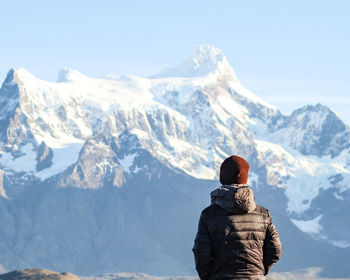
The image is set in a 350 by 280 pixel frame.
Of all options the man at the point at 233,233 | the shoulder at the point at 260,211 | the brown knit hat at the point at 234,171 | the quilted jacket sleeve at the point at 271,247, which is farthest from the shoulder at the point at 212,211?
the quilted jacket sleeve at the point at 271,247

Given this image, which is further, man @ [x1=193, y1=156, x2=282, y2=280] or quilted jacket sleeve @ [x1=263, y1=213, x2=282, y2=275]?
quilted jacket sleeve @ [x1=263, y1=213, x2=282, y2=275]

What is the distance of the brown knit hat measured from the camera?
20.5m

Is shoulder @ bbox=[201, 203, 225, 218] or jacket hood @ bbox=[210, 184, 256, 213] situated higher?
jacket hood @ bbox=[210, 184, 256, 213]

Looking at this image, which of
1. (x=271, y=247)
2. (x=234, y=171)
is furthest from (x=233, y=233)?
(x=234, y=171)

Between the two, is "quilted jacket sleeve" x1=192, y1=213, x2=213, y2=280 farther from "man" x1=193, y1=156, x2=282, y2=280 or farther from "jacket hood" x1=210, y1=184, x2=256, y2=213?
"jacket hood" x1=210, y1=184, x2=256, y2=213

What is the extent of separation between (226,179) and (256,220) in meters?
1.28

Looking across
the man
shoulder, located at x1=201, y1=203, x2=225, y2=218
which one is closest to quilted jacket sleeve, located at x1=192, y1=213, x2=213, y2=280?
the man

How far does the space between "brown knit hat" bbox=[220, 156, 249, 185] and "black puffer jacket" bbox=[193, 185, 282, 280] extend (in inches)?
15.9

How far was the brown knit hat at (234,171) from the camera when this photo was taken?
20469 mm

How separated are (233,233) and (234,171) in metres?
1.55

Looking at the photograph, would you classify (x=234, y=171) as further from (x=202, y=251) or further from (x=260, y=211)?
(x=202, y=251)

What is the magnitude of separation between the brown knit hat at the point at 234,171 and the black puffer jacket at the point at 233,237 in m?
0.40

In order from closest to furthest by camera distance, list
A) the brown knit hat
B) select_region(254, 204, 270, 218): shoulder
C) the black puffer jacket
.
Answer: the black puffer jacket
the brown knit hat
select_region(254, 204, 270, 218): shoulder

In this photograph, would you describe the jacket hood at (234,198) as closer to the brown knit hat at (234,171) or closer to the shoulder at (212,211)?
the shoulder at (212,211)
